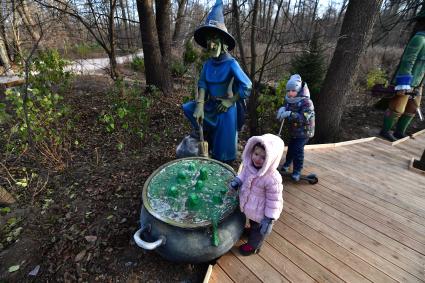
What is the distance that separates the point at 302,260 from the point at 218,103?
1.69 metres

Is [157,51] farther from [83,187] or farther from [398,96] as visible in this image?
[398,96]

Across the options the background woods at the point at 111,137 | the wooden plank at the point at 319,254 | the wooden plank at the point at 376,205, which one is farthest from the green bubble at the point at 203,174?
the wooden plank at the point at 376,205

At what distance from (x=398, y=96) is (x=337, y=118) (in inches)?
41.0

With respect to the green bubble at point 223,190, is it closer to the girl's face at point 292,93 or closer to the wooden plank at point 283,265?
the wooden plank at point 283,265

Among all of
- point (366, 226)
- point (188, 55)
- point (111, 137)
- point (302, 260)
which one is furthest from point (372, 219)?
point (188, 55)

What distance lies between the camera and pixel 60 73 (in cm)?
618

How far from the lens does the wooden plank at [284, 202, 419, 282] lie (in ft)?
6.77

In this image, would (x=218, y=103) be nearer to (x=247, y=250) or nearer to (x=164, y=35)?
(x=247, y=250)

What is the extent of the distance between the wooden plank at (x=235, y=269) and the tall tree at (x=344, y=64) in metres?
3.38

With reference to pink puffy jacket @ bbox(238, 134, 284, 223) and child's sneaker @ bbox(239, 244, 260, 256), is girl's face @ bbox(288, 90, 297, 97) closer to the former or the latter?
pink puffy jacket @ bbox(238, 134, 284, 223)

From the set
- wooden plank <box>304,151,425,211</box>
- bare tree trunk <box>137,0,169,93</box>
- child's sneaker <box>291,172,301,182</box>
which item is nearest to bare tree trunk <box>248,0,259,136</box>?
wooden plank <box>304,151,425,211</box>

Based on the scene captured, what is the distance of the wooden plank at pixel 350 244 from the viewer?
2.06 meters

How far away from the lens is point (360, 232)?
8.09ft

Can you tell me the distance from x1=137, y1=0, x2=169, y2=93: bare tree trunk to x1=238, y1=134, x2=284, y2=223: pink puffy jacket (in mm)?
5044
